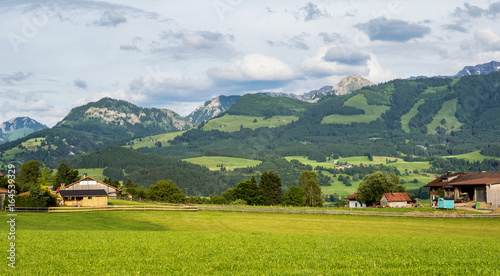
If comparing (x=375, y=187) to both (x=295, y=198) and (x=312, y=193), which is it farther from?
(x=295, y=198)

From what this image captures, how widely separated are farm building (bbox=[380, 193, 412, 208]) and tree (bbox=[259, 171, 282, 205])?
32.3 metres

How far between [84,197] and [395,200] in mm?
71999

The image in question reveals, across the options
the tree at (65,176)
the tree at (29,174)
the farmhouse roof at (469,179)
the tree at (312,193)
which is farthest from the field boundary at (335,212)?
the tree at (65,176)

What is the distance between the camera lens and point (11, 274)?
20391mm

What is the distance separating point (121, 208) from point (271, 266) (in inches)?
2379

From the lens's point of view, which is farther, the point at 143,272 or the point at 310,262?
the point at 310,262

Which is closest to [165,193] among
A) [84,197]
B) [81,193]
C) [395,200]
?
[84,197]

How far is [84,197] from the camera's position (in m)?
94.9

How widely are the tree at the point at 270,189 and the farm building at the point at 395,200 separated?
32.3 m

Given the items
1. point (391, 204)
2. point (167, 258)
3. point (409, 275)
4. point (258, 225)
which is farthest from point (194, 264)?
point (391, 204)

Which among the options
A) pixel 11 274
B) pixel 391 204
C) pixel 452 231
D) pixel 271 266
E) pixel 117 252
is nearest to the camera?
pixel 11 274

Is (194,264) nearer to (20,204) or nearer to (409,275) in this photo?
(409,275)

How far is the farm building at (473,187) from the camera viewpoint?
73.0m

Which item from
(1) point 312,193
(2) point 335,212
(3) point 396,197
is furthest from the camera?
(1) point 312,193
